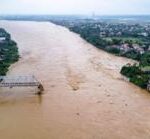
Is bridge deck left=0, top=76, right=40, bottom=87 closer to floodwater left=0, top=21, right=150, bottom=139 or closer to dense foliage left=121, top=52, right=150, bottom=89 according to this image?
floodwater left=0, top=21, right=150, bottom=139

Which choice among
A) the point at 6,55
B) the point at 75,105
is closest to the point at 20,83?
the point at 75,105

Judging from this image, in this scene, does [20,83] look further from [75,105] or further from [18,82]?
[75,105]

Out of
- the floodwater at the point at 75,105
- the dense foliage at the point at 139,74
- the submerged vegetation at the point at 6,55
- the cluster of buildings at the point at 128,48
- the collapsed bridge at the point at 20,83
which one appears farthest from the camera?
the cluster of buildings at the point at 128,48

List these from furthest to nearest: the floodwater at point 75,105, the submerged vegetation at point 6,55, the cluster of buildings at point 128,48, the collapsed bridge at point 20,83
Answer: the cluster of buildings at point 128,48, the submerged vegetation at point 6,55, the collapsed bridge at point 20,83, the floodwater at point 75,105

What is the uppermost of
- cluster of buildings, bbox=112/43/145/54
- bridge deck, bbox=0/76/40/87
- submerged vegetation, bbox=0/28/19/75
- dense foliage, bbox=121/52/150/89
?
bridge deck, bbox=0/76/40/87

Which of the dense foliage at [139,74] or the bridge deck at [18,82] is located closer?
the bridge deck at [18,82]

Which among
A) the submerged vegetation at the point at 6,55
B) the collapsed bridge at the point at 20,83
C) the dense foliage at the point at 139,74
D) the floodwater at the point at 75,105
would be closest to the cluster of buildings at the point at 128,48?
the floodwater at the point at 75,105

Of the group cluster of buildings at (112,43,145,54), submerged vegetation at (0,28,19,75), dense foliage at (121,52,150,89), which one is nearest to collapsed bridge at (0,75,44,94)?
submerged vegetation at (0,28,19,75)

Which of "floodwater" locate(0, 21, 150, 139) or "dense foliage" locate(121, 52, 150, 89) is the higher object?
"dense foliage" locate(121, 52, 150, 89)

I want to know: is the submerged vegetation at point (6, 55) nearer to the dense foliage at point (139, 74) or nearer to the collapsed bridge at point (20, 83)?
the collapsed bridge at point (20, 83)

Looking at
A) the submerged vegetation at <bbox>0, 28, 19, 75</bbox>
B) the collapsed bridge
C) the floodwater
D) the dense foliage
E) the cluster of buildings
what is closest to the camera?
the floodwater
